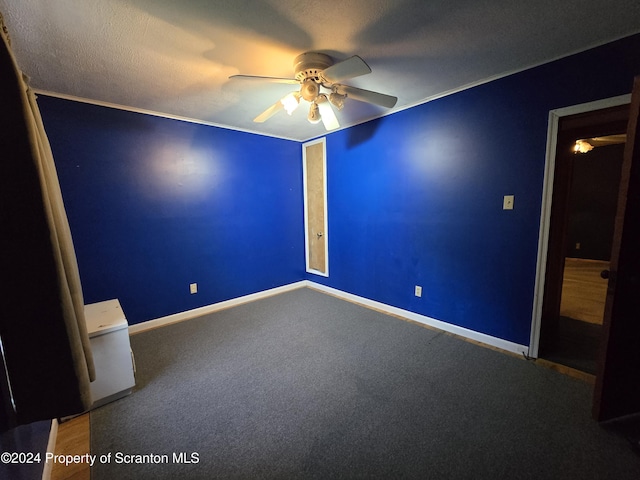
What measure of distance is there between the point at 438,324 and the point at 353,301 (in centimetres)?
114

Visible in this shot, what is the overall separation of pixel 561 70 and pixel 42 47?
11.4 feet

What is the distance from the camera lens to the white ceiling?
1.32 metres

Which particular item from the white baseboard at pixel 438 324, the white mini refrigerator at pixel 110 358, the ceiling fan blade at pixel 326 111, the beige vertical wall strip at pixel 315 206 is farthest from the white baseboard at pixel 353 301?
the ceiling fan blade at pixel 326 111

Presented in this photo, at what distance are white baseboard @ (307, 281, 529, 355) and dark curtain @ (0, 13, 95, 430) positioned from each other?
2.79m

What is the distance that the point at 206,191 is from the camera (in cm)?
314

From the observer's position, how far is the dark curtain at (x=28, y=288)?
736 mm

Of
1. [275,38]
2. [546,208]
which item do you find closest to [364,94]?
[275,38]

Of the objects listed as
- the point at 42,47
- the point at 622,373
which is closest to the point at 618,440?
the point at 622,373

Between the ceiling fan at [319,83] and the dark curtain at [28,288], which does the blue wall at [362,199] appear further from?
the dark curtain at [28,288]

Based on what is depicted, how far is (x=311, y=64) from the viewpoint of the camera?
1.73 meters

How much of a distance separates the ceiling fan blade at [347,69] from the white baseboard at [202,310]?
2894 millimetres

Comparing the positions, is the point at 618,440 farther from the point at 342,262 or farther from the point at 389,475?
the point at 342,262

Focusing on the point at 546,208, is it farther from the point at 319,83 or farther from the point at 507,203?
the point at 319,83

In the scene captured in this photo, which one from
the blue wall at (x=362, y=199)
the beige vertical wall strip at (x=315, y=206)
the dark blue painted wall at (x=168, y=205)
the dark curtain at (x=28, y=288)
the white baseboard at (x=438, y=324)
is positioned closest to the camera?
the dark curtain at (x=28, y=288)
